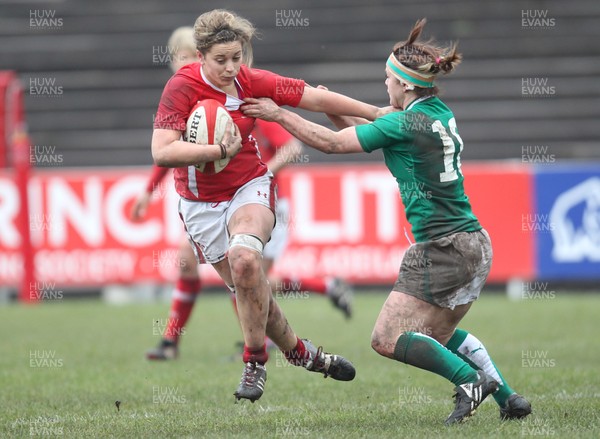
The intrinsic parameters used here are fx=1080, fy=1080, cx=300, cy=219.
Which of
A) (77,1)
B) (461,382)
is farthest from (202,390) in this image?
(77,1)

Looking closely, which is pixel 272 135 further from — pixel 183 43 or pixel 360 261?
pixel 360 261

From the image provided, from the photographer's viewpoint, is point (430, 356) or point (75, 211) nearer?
point (430, 356)

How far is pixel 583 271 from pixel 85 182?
19.8 ft

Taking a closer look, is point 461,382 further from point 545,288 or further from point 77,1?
point 77,1

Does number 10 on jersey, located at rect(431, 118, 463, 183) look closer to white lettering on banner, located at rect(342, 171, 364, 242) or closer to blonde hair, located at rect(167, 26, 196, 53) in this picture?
blonde hair, located at rect(167, 26, 196, 53)

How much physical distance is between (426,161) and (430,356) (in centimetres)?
91

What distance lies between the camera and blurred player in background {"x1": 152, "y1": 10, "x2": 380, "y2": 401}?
5.40 m

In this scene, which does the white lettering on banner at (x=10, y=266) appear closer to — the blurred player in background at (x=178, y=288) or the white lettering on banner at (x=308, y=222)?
the white lettering on banner at (x=308, y=222)

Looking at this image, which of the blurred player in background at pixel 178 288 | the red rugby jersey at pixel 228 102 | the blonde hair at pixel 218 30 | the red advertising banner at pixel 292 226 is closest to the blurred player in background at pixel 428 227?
the red rugby jersey at pixel 228 102

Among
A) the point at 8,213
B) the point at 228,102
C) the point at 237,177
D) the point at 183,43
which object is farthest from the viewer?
the point at 8,213

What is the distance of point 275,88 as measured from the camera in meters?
5.68

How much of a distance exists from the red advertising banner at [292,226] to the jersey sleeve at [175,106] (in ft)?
23.1

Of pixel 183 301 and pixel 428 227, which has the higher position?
pixel 428 227

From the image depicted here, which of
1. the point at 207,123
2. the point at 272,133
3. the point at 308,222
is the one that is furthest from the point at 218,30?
the point at 308,222
